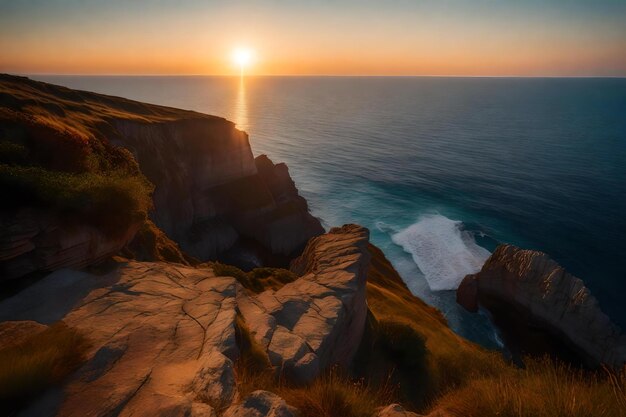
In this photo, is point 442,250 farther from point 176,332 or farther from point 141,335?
point 141,335

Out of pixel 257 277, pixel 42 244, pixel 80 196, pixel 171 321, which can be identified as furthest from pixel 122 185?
pixel 257 277

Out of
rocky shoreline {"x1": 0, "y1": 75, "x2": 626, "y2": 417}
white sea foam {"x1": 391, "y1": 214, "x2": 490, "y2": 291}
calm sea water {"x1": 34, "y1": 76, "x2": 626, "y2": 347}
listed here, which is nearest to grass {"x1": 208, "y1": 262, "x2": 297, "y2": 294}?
rocky shoreline {"x1": 0, "y1": 75, "x2": 626, "y2": 417}

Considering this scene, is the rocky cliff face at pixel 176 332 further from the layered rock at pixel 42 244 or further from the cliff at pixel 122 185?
the cliff at pixel 122 185

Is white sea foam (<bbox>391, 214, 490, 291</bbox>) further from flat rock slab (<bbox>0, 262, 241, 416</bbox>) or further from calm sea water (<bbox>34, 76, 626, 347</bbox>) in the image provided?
flat rock slab (<bbox>0, 262, 241, 416</bbox>)

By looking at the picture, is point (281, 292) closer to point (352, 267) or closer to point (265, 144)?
point (352, 267)

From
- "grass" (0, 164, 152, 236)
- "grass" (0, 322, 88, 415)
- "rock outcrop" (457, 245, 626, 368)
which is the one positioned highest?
"grass" (0, 164, 152, 236)

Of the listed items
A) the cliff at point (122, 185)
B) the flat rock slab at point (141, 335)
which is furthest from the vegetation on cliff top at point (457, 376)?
the cliff at point (122, 185)
